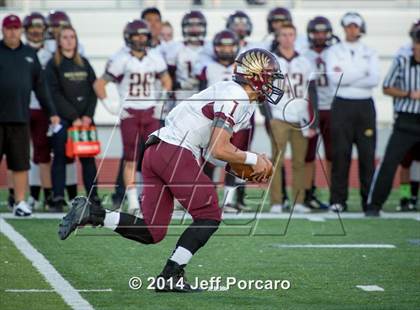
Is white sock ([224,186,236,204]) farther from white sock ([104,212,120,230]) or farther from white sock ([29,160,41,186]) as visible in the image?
white sock ([104,212,120,230])

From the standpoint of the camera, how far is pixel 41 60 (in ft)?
40.1

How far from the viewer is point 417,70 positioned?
11.6 meters

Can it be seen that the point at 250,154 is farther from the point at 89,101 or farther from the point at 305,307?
the point at 89,101

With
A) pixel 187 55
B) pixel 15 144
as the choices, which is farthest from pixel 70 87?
pixel 187 55

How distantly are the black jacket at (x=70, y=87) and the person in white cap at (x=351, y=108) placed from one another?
7.94ft

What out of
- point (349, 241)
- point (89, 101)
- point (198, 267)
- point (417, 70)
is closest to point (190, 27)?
point (89, 101)

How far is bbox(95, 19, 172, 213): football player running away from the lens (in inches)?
459

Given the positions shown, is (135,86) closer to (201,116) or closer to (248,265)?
(248,265)

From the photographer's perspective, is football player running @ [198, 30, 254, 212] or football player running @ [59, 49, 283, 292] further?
football player running @ [198, 30, 254, 212]

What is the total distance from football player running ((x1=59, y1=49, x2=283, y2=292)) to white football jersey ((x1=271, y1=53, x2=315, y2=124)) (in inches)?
176

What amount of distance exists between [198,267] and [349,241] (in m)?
1.91

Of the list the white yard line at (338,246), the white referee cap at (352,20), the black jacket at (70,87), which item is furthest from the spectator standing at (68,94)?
the white yard line at (338,246)

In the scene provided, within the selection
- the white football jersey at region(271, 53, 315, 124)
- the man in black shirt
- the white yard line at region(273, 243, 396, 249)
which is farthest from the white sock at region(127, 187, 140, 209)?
the white yard line at region(273, 243, 396, 249)

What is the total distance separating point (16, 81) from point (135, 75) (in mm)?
1212
